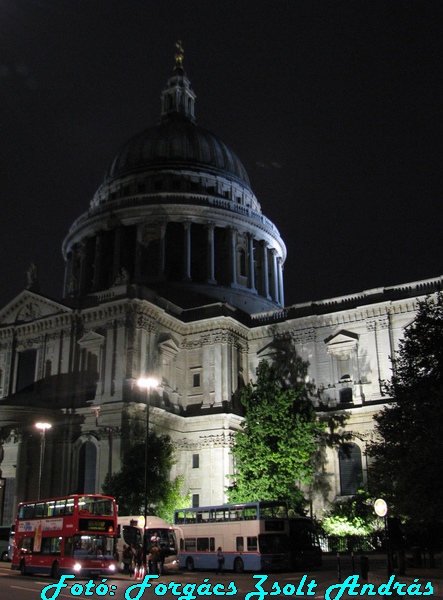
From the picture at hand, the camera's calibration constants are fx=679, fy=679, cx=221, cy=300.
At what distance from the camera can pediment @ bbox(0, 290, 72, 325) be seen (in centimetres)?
5684

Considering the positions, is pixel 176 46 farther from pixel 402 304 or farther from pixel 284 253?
pixel 402 304

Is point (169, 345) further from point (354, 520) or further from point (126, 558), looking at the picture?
point (126, 558)

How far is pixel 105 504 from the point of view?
32938 mm

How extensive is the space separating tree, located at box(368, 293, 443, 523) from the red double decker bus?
1295 cm

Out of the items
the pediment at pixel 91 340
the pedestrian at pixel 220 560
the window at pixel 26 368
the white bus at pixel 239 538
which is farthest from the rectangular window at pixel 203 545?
the window at pixel 26 368

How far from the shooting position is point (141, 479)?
145 feet

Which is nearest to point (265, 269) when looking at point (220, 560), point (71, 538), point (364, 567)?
point (220, 560)

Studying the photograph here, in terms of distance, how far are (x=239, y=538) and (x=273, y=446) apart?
13.7 m

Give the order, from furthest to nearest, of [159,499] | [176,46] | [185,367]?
[176,46]
[185,367]
[159,499]

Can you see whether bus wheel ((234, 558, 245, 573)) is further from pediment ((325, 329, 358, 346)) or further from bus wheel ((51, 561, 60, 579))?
pediment ((325, 329, 358, 346))

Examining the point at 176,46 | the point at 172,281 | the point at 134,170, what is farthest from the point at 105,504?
the point at 176,46

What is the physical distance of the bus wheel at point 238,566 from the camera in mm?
34625

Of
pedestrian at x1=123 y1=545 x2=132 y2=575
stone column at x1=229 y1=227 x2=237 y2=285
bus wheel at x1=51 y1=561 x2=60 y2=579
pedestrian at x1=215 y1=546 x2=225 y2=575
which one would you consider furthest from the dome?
bus wheel at x1=51 y1=561 x2=60 y2=579

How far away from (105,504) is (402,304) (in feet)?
100
